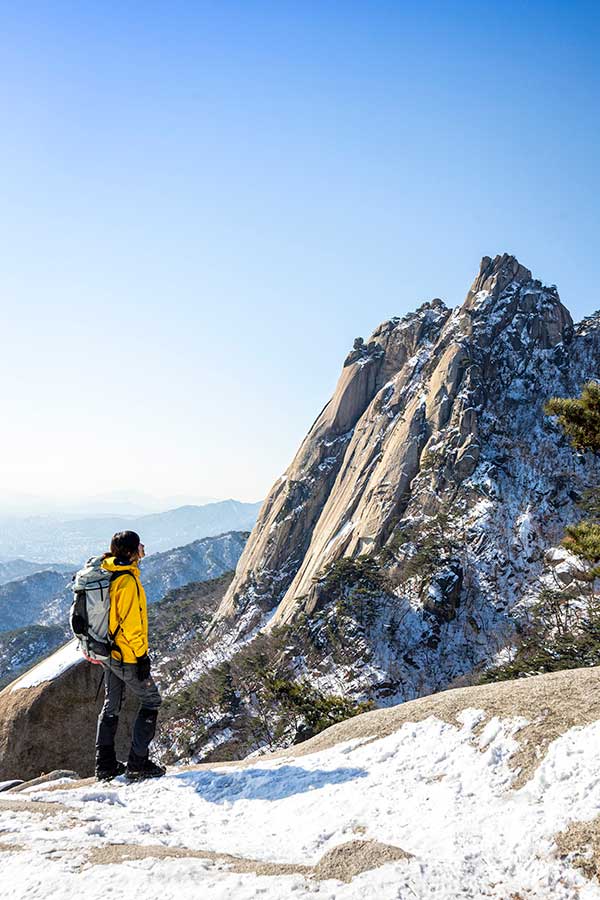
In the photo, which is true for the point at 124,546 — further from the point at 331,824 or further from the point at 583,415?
the point at 583,415

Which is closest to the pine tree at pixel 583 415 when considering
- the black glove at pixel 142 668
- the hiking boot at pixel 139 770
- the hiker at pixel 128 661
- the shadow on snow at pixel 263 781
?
the shadow on snow at pixel 263 781

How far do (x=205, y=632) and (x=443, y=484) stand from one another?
4387 cm

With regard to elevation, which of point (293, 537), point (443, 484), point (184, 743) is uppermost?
point (443, 484)

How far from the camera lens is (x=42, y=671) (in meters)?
12.8

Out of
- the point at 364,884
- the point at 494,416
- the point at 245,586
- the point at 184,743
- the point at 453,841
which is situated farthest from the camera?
the point at 245,586

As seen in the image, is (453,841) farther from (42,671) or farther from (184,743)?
(184,743)

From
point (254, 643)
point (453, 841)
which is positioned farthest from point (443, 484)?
point (453, 841)

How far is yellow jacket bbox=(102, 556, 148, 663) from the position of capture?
24.9 feet

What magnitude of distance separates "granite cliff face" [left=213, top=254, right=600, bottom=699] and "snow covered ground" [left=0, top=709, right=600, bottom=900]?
50.8 m

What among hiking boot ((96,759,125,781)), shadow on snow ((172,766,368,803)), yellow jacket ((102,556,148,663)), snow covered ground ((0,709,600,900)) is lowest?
hiking boot ((96,759,125,781))

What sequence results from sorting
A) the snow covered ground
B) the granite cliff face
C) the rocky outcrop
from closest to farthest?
1. the snow covered ground
2. the rocky outcrop
3. the granite cliff face

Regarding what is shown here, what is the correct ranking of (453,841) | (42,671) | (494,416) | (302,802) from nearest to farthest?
(453,841) → (302,802) → (42,671) → (494,416)

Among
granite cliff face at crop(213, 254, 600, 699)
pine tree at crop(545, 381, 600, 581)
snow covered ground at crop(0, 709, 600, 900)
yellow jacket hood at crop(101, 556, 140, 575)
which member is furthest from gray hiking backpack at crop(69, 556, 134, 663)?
granite cliff face at crop(213, 254, 600, 699)

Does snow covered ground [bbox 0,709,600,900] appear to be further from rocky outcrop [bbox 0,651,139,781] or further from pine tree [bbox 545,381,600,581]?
pine tree [bbox 545,381,600,581]
